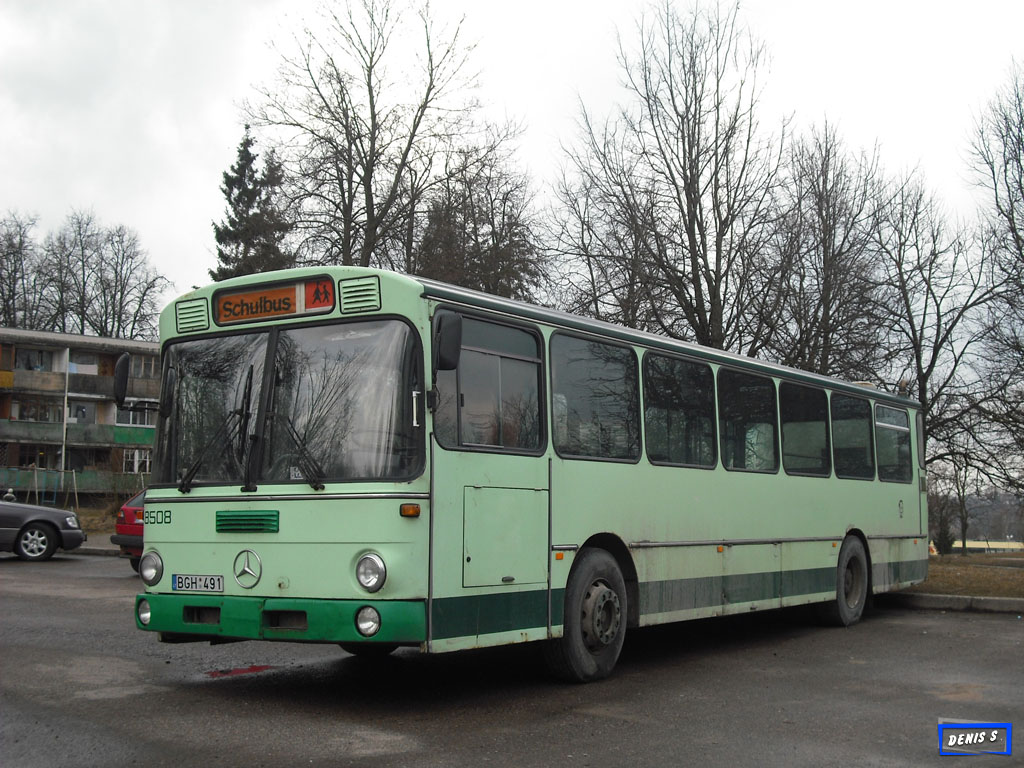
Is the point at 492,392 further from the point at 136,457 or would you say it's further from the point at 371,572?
the point at 136,457

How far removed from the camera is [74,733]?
665cm

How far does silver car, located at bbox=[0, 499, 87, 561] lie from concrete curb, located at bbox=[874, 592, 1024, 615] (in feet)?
49.2

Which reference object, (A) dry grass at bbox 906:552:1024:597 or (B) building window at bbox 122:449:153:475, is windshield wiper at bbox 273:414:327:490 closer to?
(A) dry grass at bbox 906:552:1024:597

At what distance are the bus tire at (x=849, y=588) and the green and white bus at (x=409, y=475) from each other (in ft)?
12.2

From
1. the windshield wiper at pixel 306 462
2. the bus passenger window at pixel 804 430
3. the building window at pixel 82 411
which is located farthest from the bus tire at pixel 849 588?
the building window at pixel 82 411

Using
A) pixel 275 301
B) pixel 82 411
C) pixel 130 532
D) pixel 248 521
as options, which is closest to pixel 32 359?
pixel 82 411

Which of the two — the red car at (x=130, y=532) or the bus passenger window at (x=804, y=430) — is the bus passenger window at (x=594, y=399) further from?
the red car at (x=130, y=532)

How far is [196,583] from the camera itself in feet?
26.1

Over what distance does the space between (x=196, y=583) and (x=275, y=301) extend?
6.85ft

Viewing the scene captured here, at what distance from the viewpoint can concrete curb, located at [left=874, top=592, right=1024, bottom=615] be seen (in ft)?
47.2

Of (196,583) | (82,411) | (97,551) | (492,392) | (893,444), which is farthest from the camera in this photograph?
(82,411)

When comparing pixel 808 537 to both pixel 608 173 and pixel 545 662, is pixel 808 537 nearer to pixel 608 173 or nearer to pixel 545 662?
pixel 545 662

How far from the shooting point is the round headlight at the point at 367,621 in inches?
281

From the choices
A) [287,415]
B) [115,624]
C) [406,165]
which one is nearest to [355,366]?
[287,415]
